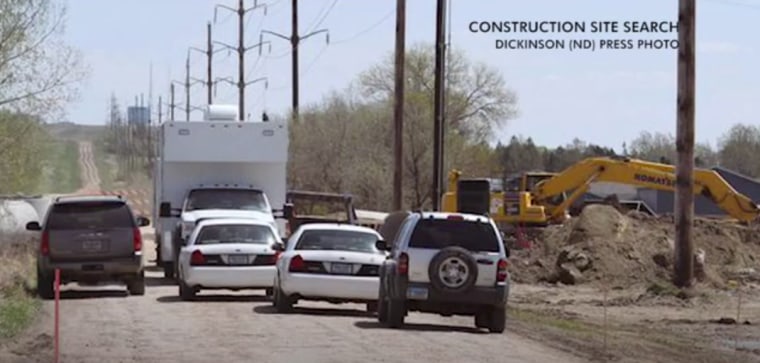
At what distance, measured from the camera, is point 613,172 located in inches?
1790

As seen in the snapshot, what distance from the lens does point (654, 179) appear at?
44.9 meters

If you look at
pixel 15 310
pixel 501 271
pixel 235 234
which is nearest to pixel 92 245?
pixel 235 234

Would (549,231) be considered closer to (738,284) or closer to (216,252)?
(738,284)

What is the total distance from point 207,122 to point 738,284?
13.4 meters

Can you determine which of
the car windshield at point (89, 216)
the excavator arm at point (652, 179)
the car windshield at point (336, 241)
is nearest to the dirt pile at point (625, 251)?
the excavator arm at point (652, 179)

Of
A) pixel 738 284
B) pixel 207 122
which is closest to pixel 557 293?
pixel 738 284

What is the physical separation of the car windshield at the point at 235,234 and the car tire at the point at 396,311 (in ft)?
21.6

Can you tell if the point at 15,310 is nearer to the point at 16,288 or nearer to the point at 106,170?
the point at 16,288

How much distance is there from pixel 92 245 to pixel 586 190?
2170 cm

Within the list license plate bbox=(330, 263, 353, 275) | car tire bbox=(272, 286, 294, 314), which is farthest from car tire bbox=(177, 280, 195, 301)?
license plate bbox=(330, 263, 353, 275)

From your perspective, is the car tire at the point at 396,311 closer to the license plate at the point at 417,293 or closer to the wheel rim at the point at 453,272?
the license plate at the point at 417,293

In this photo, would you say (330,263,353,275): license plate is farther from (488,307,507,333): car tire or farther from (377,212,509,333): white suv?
(488,307,507,333): car tire

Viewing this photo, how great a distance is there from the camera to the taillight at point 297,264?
79.7ft

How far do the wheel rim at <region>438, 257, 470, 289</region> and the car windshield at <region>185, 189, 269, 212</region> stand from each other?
13.7 meters
